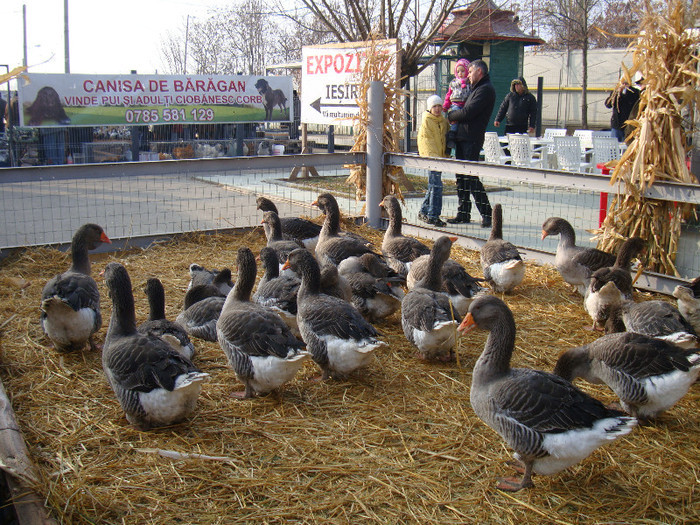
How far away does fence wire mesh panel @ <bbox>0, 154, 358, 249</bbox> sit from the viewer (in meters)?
8.88

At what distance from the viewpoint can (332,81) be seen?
41.3 feet

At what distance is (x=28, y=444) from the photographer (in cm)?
427

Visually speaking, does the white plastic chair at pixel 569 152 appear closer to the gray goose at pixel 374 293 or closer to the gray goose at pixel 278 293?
the gray goose at pixel 374 293

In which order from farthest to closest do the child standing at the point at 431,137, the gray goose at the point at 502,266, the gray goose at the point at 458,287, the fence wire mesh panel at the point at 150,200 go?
the child standing at the point at 431,137 → the fence wire mesh panel at the point at 150,200 → the gray goose at the point at 502,266 → the gray goose at the point at 458,287

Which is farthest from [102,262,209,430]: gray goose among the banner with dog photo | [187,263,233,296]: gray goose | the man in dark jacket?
the banner with dog photo

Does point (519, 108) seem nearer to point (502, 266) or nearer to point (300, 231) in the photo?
point (300, 231)

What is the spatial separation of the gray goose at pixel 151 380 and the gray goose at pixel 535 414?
6.38 ft

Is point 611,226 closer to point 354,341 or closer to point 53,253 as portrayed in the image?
point 354,341

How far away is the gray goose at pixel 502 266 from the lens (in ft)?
24.3

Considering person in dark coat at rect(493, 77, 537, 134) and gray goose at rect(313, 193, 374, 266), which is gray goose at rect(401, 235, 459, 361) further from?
person in dark coat at rect(493, 77, 537, 134)

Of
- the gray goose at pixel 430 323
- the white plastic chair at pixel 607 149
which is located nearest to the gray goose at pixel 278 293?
the gray goose at pixel 430 323

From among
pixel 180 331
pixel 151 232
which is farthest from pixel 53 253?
pixel 180 331

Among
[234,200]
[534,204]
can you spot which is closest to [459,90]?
[534,204]

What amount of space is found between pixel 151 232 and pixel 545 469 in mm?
8508
